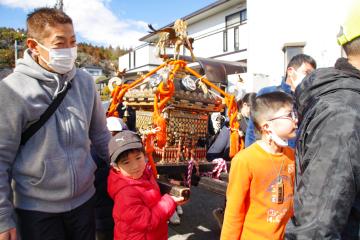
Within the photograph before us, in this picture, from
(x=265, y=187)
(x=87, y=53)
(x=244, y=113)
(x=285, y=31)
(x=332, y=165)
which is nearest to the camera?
(x=332, y=165)

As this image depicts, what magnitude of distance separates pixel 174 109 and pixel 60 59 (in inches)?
79.3

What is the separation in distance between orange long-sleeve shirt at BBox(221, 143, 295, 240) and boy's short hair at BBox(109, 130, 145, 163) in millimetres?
633

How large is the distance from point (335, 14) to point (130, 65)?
1241 cm

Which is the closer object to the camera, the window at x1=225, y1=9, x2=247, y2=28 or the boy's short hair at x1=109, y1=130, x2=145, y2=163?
the boy's short hair at x1=109, y1=130, x2=145, y2=163

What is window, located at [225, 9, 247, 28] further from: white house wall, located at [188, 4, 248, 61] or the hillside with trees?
the hillside with trees

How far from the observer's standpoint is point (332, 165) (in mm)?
1013

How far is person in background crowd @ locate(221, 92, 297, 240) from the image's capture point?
76.5 inches

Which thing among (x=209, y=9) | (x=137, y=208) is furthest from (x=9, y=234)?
(x=209, y=9)

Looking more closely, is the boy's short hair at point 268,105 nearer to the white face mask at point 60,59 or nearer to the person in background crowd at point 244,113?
the white face mask at point 60,59

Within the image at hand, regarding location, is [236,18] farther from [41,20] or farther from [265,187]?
[41,20]

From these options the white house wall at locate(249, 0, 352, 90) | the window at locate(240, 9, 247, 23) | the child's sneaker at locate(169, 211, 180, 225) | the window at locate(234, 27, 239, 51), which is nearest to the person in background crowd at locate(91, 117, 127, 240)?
the child's sneaker at locate(169, 211, 180, 225)

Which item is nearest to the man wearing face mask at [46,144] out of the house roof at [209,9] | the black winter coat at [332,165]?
the black winter coat at [332,165]

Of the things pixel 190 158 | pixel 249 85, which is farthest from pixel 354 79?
pixel 249 85

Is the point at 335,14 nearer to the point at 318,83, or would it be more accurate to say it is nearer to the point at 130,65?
the point at 318,83
